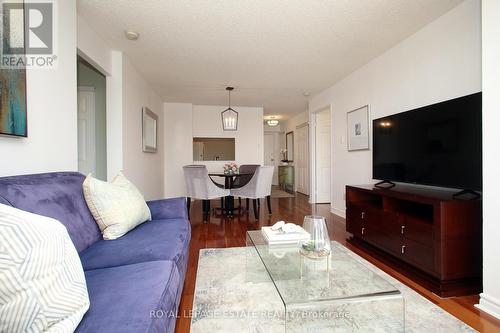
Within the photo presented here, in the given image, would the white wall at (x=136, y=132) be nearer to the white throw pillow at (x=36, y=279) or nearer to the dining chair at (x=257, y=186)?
the dining chair at (x=257, y=186)

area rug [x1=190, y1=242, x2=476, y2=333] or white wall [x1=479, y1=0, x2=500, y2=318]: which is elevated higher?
white wall [x1=479, y1=0, x2=500, y2=318]

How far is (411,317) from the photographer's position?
1.46 meters

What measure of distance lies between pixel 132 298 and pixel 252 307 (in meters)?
0.94

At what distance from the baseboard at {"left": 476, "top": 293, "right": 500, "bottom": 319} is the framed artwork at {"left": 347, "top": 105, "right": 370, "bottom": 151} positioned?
2.04 meters

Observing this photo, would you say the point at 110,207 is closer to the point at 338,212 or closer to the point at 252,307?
the point at 252,307

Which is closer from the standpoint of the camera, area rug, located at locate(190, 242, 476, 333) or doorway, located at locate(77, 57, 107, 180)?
area rug, located at locate(190, 242, 476, 333)

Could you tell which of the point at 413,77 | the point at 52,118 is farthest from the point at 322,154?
the point at 52,118

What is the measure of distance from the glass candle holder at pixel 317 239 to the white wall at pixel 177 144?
4.69 meters

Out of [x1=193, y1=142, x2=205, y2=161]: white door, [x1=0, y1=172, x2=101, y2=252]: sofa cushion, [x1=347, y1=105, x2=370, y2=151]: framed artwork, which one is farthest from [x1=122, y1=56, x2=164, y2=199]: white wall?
[x1=347, y1=105, x2=370, y2=151]: framed artwork

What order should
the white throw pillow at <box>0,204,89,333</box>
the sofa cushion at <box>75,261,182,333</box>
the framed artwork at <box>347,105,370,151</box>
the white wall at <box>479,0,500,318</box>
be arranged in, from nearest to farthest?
1. the white throw pillow at <box>0,204,89,333</box>
2. the sofa cushion at <box>75,261,182,333</box>
3. the white wall at <box>479,0,500,318</box>
4. the framed artwork at <box>347,105,370,151</box>

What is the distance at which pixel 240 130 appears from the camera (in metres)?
6.06

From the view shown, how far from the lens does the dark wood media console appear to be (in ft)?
5.56

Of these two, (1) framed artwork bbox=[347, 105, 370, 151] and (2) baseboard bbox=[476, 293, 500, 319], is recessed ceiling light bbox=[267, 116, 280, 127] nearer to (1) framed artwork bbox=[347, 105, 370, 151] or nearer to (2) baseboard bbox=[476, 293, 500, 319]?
(1) framed artwork bbox=[347, 105, 370, 151]

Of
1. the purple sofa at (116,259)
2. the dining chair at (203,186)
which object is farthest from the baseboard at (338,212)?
the purple sofa at (116,259)
